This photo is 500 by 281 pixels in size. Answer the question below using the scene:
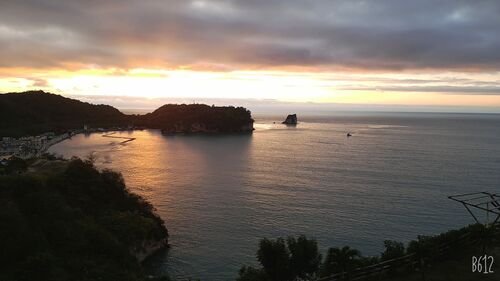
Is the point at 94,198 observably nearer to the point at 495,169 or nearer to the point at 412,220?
the point at 412,220

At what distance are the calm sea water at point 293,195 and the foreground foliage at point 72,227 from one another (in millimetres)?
5045

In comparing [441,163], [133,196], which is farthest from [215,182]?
[441,163]

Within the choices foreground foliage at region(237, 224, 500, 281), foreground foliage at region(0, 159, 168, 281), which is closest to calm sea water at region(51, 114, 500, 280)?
foreground foliage at region(0, 159, 168, 281)

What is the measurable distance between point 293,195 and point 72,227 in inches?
1492

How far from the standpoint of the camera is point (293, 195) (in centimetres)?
6481

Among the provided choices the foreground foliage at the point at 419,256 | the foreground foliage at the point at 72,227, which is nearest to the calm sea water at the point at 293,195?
the foreground foliage at the point at 72,227

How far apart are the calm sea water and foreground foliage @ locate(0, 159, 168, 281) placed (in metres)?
5.05

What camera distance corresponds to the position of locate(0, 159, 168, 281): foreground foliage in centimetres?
2820

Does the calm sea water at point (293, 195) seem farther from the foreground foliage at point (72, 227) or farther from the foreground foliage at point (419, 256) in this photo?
the foreground foliage at point (419, 256)

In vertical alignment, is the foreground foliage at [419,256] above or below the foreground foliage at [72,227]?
above

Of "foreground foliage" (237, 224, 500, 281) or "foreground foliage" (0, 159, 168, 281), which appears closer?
"foreground foliage" (237, 224, 500, 281)

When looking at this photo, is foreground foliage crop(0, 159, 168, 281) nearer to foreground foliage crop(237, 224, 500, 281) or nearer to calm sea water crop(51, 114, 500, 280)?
calm sea water crop(51, 114, 500, 280)

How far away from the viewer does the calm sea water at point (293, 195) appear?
4350 cm

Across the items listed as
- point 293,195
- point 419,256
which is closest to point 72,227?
point 419,256
